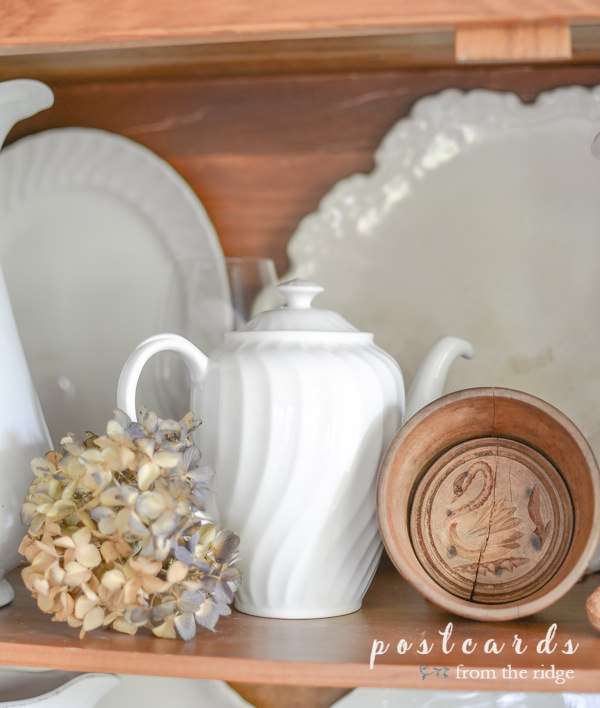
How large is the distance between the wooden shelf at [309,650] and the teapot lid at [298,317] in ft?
0.68

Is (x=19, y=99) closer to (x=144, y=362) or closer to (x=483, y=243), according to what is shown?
(x=144, y=362)

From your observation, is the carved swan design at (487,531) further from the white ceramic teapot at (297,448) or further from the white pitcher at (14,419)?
the white pitcher at (14,419)

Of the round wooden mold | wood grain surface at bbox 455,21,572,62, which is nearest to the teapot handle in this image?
the round wooden mold

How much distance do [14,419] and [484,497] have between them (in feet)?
1.12

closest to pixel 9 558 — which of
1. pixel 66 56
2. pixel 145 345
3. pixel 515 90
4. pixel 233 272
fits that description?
pixel 145 345

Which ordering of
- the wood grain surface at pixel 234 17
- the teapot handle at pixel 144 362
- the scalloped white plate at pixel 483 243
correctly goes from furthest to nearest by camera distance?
the scalloped white plate at pixel 483 243 → the teapot handle at pixel 144 362 → the wood grain surface at pixel 234 17

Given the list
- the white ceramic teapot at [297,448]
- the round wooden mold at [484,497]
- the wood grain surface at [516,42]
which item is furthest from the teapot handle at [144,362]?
the wood grain surface at [516,42]

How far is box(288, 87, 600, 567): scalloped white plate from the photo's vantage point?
0.79 meters

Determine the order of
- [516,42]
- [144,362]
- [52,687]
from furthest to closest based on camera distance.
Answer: [52,687] → [144,362] → [516,42]

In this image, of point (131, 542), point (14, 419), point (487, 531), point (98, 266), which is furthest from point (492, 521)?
point (98, 266)

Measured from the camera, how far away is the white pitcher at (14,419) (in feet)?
2.13

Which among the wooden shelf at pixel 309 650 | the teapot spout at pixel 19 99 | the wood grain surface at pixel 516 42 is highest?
the wood grain surface at pixel 516 42

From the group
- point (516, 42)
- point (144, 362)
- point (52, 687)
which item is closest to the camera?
point (516, 42)

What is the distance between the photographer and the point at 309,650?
0.57 metres
